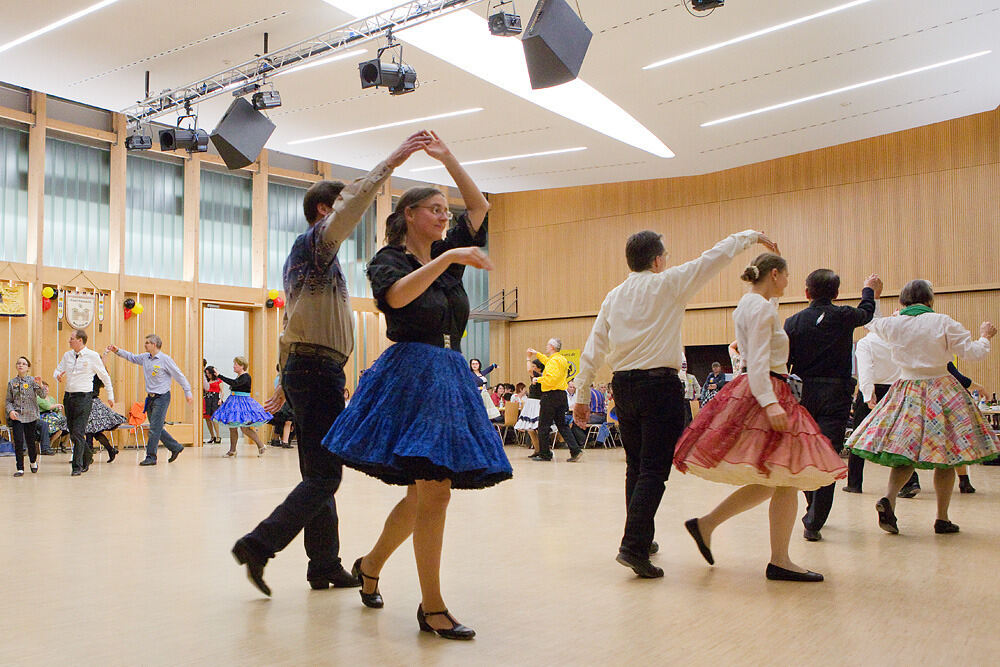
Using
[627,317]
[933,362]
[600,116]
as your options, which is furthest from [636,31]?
[627,317]

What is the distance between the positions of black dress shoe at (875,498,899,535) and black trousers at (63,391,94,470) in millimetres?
7115

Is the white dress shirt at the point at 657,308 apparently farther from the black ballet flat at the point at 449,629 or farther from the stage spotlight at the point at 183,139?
the stage spotlight at the point at 183,139

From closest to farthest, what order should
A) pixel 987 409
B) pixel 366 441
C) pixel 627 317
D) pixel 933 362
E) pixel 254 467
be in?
pixel 366 441 → pixel 627 317 → pixel 933 362 → pixel 254 467 → pixel 987 409

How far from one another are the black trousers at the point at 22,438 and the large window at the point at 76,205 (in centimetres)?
496

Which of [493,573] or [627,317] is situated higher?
[627,317]

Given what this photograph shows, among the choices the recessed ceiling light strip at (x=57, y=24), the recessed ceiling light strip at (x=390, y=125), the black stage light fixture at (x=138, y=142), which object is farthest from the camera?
the black stage light fixture at (x=138, y=142)

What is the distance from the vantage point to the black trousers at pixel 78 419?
26.2 ft

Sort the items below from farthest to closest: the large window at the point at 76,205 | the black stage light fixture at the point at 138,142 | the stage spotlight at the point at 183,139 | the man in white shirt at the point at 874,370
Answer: the large window at the point at 76,205, the black stage light fixture at the point at 138,142, the stage spotlight at the point at 183,139, the man in white shirt at the point at 874,370

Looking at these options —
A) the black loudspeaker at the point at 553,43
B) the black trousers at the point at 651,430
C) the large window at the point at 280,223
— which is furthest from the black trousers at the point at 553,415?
the large window at the point at 280,223

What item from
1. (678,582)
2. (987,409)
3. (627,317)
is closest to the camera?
(678,582)

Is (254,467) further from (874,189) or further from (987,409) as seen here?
(874,189)

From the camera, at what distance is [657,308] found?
11.1 ft

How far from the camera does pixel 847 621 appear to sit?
249 cm

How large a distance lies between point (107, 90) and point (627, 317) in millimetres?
8965
